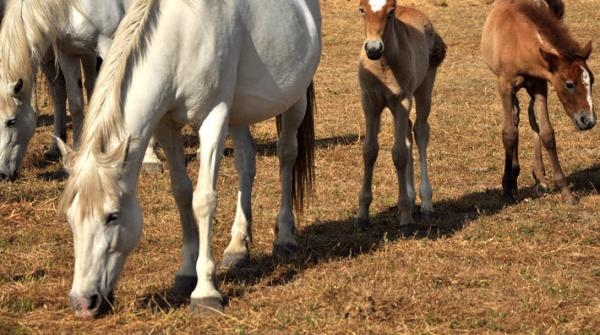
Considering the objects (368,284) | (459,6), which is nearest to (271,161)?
(368,284)

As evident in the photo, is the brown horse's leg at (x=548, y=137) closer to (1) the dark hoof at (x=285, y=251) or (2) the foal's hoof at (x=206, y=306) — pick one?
(1) the dark hoof at (x=285, y=251)

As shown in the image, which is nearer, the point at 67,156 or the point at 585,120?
the point at 67,156

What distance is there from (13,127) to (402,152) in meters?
3.61

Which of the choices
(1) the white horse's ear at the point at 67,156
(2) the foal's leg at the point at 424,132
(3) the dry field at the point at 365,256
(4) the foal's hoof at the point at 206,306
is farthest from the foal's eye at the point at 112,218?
(2) the foal's leg at the point at 424,132

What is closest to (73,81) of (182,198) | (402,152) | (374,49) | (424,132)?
(424,132)

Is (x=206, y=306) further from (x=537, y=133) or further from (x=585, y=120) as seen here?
(x=537, y=133)

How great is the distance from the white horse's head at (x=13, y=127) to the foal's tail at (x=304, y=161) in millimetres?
2807

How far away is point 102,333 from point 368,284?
1.51 meters

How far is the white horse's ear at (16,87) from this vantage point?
8.55 m

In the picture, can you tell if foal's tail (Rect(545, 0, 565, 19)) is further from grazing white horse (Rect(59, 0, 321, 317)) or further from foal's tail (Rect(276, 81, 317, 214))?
grazing white horse (Rect(59, 0, 321, 317))

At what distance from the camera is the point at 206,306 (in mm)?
5094

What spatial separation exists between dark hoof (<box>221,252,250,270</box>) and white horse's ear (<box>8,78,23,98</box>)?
320 centimetres

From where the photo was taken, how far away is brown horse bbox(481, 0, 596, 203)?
7820 mm

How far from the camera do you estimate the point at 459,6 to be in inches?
989
